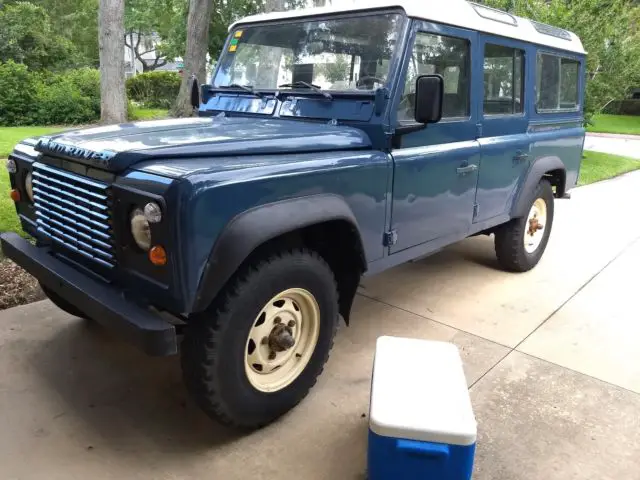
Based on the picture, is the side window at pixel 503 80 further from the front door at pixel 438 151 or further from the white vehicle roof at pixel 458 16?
the front door at pixel 438 151

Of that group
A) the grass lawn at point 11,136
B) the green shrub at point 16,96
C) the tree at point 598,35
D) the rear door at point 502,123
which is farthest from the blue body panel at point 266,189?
the green shrub at point 16,96

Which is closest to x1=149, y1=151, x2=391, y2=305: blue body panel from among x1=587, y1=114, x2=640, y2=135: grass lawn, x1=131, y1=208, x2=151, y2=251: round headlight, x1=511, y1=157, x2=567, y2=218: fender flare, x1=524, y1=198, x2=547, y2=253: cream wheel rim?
x1=131, y1=208, x2=151, y2=251: round headlight

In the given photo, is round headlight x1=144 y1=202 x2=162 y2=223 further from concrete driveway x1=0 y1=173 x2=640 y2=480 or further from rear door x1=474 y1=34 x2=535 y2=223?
rear door x1=474 y1=34 x2=535 y2=223

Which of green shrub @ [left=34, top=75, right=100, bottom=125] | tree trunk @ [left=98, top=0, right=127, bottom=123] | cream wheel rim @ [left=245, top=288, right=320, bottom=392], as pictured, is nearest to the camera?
cream wheel rim @ [left=245, top=288, right=320, bottom=392]

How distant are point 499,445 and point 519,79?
9.57 feet

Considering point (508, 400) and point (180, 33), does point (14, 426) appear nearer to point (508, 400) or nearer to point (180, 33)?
point (508, 400)

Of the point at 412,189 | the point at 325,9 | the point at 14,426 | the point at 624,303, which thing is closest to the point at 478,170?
the point at 412,189

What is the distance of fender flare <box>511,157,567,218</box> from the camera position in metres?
4.46

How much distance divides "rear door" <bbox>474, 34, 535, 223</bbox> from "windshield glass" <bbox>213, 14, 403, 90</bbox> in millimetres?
963

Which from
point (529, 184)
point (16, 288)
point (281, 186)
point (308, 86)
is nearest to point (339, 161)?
point (281, 186)

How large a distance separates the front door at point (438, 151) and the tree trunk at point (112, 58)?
8144 millimetres

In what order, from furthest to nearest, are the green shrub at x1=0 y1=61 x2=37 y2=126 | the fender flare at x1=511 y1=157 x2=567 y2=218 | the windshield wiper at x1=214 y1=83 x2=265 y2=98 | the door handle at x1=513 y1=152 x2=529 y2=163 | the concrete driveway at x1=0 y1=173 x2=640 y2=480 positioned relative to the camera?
1. the green shrub at x1=0 y1=61 x2=37 y2=126
2. the fender flare at x1=511 y1=157 x2=567 y2=218
3. the door handle at x1=513 y1=152 x2=529 y2=163
4. the windshield wiper at x1=214 y1=83 x2=265 y2=98
5. the concrete driveway at x1=0 y1=173 x2=640 y2=480

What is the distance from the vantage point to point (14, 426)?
2.64m

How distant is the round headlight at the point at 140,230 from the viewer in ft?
7.14
